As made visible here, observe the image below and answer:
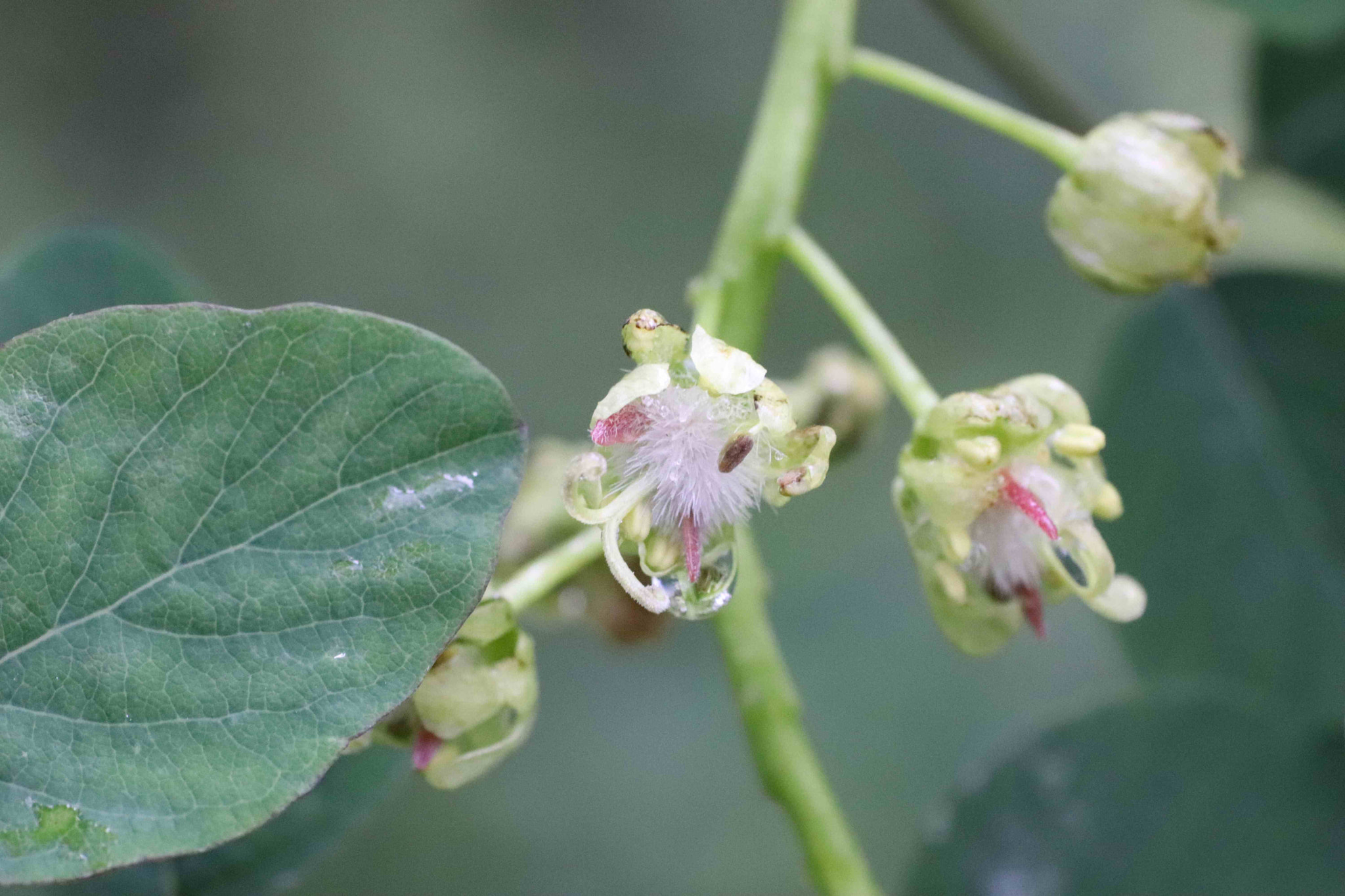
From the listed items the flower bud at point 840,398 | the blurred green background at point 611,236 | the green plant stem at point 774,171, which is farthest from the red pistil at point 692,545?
the blurred green background at point 611,236

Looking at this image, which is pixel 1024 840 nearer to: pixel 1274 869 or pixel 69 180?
pixel 1274 869

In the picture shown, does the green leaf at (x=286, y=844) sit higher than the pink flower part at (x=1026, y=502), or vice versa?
the green leaf at (x=286, y=844)

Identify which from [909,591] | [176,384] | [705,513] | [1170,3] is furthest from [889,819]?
[176,384]

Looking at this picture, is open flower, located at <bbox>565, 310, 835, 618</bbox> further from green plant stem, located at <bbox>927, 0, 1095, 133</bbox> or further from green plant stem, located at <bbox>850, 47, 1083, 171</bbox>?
green plant stem, located at <bbox>927, 0, 1095, 133</bbox>

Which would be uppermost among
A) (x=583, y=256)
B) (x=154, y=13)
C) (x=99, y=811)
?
(x=154, y=13)

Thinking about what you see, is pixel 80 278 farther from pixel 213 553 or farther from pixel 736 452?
pixel 736 452

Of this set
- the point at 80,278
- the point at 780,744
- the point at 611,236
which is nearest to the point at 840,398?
the point at 780,744

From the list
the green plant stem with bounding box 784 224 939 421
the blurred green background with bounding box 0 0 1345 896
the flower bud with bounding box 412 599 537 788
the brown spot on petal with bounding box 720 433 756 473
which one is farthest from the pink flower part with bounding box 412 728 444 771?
the blurred green background with bounding box 0 0 1345 896

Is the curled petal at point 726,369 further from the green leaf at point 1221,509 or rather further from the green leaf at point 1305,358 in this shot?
the green leaf at point 1305,358
